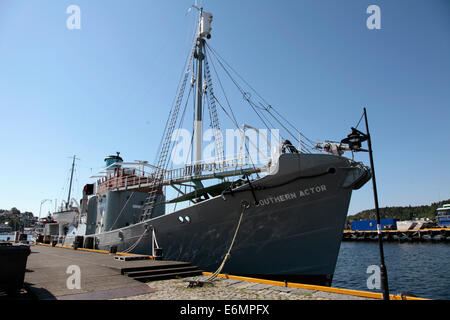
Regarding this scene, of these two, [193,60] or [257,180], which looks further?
[193,60]

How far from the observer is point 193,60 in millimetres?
17594

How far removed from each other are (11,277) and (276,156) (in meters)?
8.80

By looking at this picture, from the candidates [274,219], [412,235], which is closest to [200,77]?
[274,219]

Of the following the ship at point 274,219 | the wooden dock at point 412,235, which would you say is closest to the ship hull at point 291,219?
the ship at point 274,219

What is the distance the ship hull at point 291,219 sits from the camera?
33.7ft

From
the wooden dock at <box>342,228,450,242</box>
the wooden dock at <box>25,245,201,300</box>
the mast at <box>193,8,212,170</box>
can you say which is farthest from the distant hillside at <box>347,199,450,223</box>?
the wooden dock at <box>25,245,201,300</box>

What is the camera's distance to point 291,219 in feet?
33.9

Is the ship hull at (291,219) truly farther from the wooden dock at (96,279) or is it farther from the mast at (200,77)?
the mast at (200,77)

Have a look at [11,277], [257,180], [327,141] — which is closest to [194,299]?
[11,277]

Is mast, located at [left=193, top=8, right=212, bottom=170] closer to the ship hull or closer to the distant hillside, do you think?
the ship hull

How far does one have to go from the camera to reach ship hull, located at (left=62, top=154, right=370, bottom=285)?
10266 mm

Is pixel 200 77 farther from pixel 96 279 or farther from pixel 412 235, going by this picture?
pixel 412 235

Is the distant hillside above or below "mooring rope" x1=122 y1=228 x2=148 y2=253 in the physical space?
below
